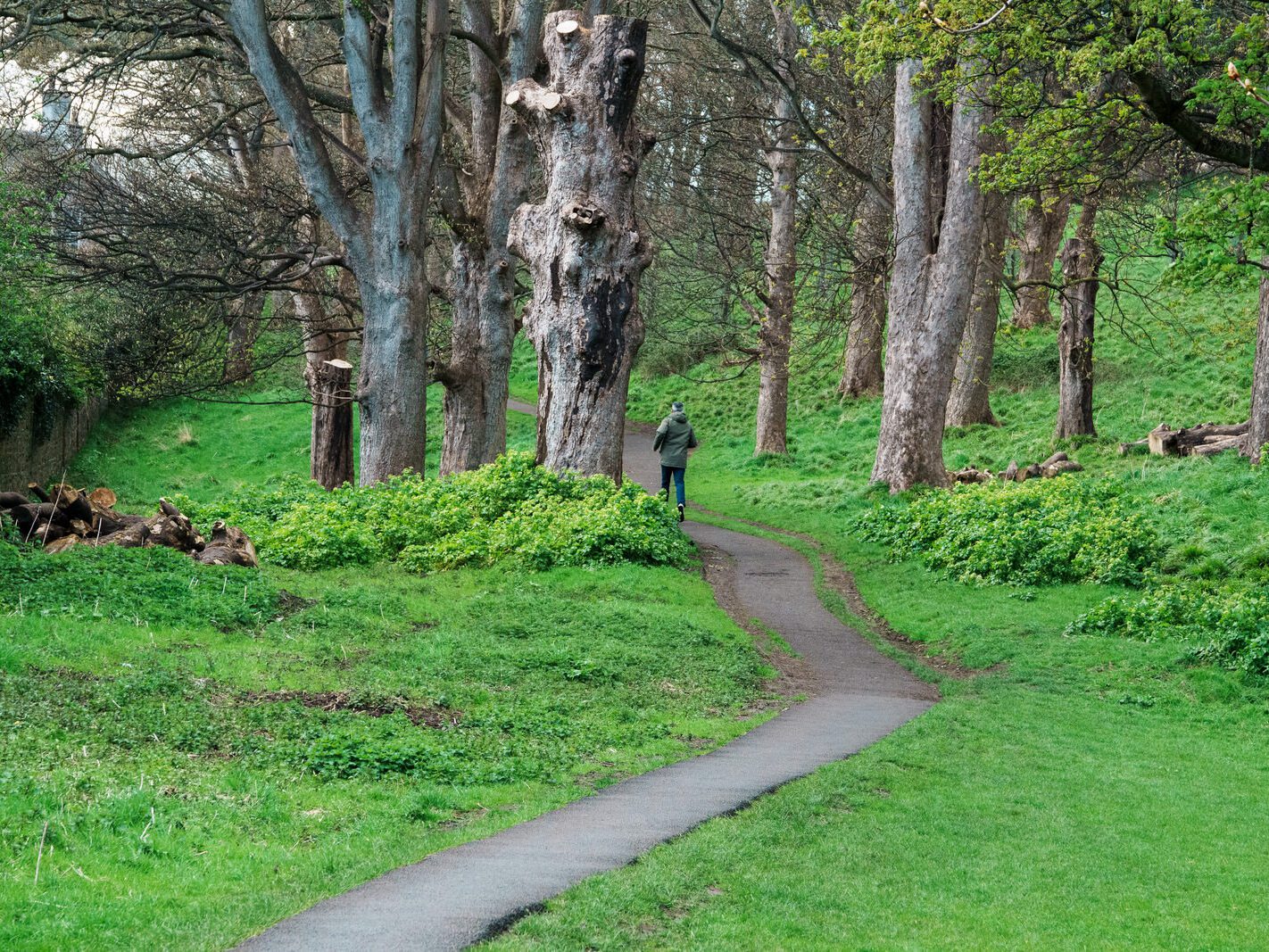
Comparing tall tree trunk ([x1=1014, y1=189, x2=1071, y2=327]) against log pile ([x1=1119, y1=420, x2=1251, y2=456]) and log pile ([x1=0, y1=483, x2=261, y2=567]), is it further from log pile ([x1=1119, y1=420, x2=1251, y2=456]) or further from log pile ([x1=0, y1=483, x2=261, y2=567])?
log pile ([x1=0, y1=483, x2=261, y2=567])

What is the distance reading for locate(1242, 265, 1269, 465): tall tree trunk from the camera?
65.2 feet

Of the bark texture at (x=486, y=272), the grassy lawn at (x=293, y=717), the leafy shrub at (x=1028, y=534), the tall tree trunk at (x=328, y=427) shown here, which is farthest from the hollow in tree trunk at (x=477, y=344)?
the leafy shrub at (x=1028, y=534)

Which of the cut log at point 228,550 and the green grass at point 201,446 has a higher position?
the green grass at point 201,446

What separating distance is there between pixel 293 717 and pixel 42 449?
21.5 metres

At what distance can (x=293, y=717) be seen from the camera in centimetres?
867

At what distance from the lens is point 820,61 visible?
17938 mm

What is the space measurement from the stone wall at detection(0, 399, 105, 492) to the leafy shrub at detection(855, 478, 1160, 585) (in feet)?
53.7

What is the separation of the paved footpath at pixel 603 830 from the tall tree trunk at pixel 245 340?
471 inches

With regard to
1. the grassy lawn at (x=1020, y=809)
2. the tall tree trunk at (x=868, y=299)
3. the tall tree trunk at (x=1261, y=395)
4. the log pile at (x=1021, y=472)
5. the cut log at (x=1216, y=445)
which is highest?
the tall tree trunk at (x=868, y=299)

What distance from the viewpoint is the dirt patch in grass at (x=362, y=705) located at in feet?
30.0

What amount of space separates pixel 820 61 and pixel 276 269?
9.56 metres

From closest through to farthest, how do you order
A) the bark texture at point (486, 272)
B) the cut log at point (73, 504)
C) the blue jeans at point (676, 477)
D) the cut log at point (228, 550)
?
the cut log at point (228, 550) → the cut log at point (73, 504) → the bark texture at point (486, 272) → the blue jeans at point (676, 477)

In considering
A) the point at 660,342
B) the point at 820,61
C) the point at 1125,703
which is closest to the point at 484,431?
the point at 820,61

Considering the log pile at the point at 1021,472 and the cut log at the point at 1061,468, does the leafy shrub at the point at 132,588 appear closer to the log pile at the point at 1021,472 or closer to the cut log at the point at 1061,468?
the log pile at the point at 1021,472
